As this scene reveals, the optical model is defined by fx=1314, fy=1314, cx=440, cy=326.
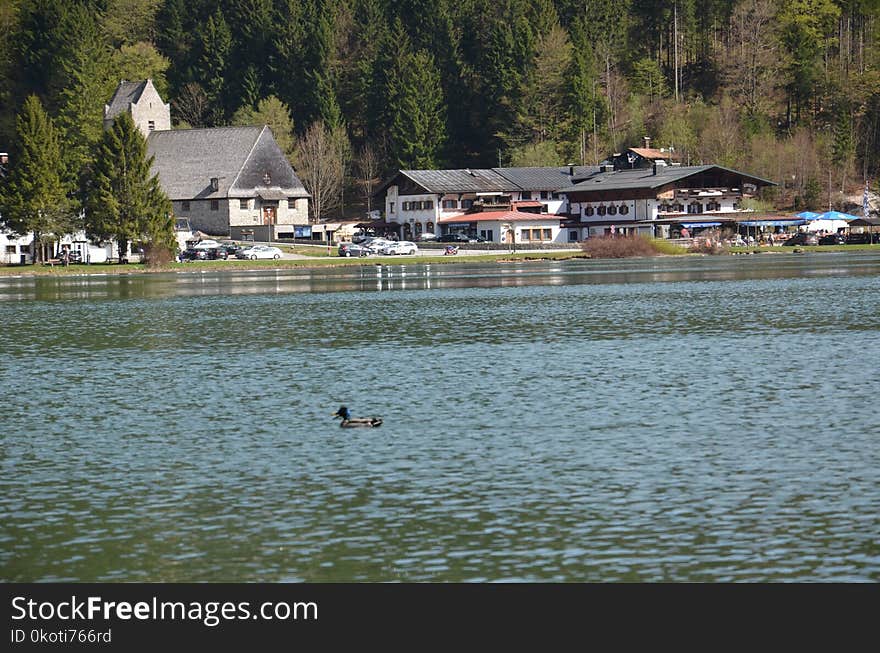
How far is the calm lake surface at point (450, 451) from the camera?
17.0 metres

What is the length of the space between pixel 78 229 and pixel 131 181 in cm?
954

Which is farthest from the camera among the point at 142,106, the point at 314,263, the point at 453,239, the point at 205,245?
the point at 142,106

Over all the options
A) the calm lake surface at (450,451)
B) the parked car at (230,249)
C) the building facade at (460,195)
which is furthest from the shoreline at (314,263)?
the calm lake surface at (450,451)

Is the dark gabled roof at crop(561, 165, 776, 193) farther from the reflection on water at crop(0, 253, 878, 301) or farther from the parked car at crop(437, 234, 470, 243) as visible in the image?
the reflection on water at crop(0, 253, 878, 301)

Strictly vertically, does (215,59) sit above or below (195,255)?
above

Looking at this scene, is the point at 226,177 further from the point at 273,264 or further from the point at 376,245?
the point at 273,264

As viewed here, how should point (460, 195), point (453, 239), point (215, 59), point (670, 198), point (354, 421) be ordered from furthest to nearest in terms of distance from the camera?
1. point (215, 59)
2. point (460, 195)
3. point (453, 239)
4. point (670, 198)
5. point (354, 421)

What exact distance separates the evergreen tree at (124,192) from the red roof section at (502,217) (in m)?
45.2

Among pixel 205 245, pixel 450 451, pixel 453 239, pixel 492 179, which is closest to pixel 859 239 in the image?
pixel 492 179

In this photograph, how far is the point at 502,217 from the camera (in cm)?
14438

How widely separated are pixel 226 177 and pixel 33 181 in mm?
43117
